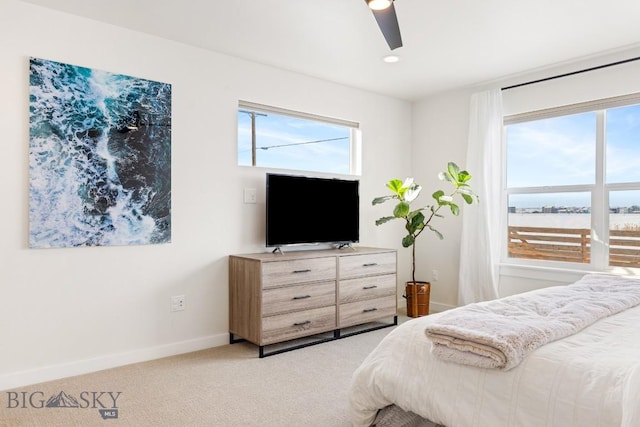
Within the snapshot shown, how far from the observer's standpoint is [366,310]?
4055 mm

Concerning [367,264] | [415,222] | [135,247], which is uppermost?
[415,222]

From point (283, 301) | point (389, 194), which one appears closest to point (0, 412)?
point (283, 301)

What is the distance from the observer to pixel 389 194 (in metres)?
5.00

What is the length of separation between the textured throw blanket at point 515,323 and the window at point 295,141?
98.1 inches

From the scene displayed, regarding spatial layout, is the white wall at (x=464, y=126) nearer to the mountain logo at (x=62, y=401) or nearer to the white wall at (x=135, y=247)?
the white wall at (x=135, y=247)

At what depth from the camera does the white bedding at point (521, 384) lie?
1.39 metres

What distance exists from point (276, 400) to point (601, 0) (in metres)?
3.20

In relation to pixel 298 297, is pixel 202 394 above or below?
below

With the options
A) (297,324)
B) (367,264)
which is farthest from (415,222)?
(297,324)

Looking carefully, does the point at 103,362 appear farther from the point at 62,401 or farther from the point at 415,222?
the point at 415,222

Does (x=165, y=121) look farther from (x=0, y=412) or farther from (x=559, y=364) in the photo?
(x=559, y=364)

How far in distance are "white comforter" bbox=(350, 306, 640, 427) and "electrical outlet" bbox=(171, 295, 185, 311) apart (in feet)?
6.20

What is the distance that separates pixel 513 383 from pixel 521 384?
3 centimetres

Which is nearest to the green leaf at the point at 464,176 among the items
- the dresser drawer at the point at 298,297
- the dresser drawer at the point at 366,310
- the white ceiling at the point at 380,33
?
the white ceiling at the point at 380,33
